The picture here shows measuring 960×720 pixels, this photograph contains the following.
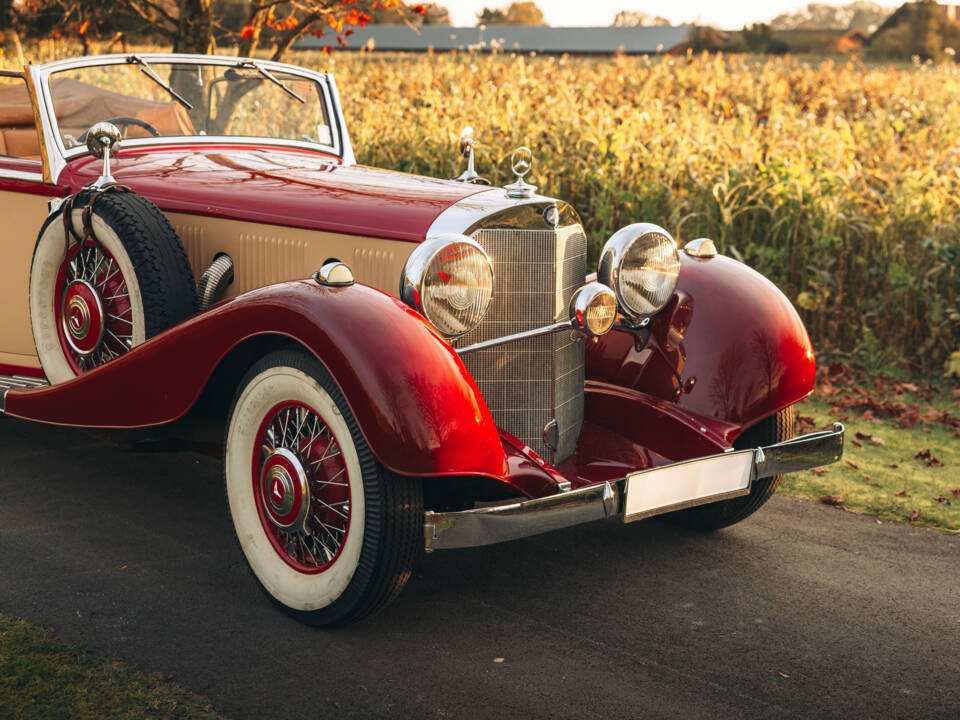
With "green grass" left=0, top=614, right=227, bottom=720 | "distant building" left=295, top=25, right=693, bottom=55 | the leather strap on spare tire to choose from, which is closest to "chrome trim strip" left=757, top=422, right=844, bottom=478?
"green grass" left=0, top=614, right=227, bottom=720

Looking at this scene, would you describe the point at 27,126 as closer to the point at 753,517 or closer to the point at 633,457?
the point at 633,457

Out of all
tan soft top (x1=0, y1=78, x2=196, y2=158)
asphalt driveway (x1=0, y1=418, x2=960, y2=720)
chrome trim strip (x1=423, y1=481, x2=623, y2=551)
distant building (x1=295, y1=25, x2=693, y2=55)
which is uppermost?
distant building (x1=295, y1=25, x2=693, y2=55)

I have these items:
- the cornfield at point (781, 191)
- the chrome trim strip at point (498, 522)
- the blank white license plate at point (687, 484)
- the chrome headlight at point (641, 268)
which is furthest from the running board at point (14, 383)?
the cornfield at point (781, 191)

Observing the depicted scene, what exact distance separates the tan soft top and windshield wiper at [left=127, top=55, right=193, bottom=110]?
32 mm

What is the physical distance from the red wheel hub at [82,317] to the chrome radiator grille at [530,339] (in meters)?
1.44

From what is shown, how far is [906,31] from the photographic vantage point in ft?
157

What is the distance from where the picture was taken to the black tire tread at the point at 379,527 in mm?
2836

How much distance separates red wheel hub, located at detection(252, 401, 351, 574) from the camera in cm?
304

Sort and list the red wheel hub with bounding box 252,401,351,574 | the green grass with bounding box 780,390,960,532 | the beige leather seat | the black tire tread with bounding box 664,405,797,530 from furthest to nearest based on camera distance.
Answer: the beige leather seat, the green grass with bounding box 780,390,960,532, the black tire tread with bounding box 664,405,797,530, the red wheel hub with bounding box 252,401,351,574

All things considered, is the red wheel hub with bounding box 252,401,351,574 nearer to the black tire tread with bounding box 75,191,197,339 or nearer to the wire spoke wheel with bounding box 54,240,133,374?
the black tire tread with bounding box 75,191,197,339

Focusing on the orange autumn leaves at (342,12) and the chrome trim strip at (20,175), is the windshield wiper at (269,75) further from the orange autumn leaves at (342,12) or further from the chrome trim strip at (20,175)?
the orange autumn leaves at (342,12)

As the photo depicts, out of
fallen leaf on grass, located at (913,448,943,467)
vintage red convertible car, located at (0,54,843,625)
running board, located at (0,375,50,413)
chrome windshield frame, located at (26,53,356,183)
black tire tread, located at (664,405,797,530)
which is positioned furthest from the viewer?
fallen leaf on grass, located at (913,448,943,467)

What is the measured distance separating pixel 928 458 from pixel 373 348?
338 cm

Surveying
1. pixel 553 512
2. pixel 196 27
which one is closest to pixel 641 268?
pixel 553 512
